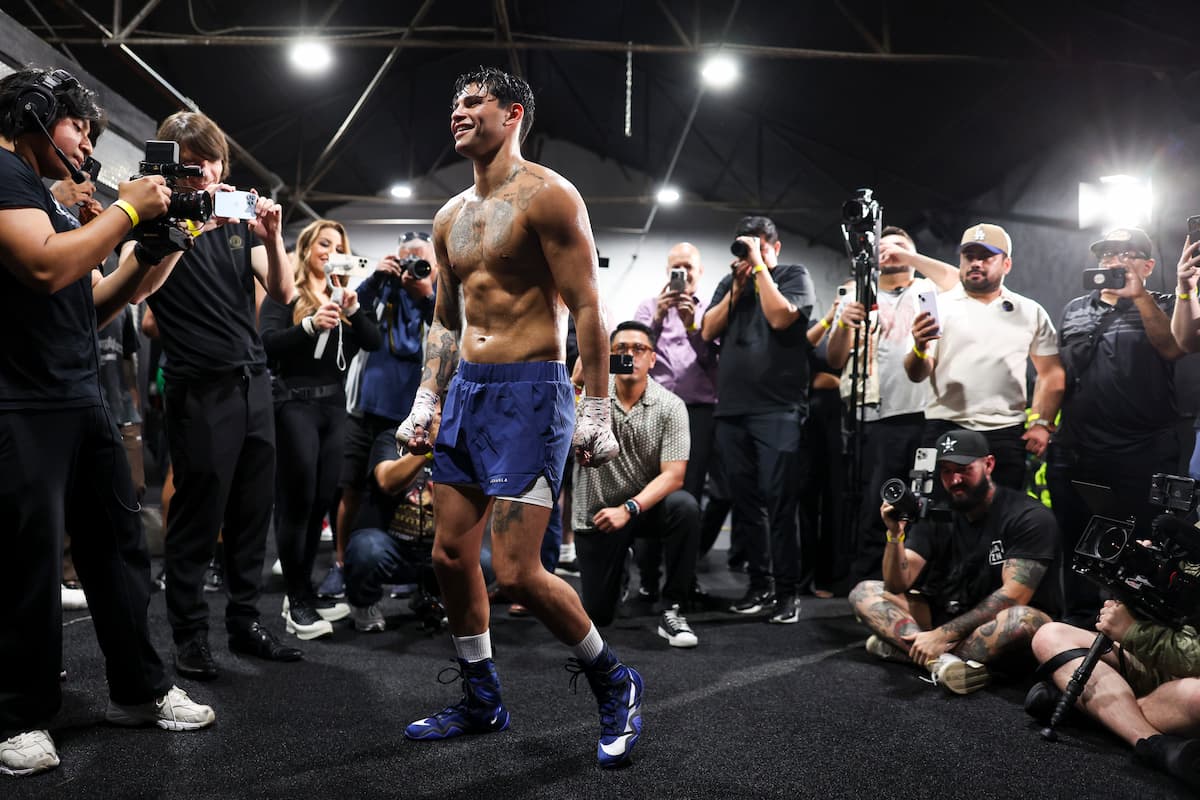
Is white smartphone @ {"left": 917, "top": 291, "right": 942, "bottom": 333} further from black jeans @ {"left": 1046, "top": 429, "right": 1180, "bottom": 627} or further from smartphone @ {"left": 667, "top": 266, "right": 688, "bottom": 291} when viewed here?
smartphone @ {"left": 667, "top": 266, "right": 688, "bottom": 291}

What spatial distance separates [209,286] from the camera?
2619 millimetres

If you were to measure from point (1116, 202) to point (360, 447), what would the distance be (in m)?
4.67

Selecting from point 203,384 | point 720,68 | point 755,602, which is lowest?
point 755,602

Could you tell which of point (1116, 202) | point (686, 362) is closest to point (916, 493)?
point (686, 362)

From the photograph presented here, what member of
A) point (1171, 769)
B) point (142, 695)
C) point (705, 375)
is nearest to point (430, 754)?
point (142, 695)

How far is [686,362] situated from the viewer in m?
4.31

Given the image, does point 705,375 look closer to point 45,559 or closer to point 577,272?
point 577,272

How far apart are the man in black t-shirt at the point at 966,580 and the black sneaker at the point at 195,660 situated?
2272mm

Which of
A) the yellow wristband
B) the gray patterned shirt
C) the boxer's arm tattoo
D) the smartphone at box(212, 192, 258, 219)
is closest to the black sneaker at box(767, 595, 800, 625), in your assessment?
the gray patterned shirt

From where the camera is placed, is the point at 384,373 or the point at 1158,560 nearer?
the point at 1158,560

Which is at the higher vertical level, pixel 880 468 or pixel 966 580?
pixel 880 468

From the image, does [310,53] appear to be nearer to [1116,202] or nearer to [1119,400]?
[1116,202]

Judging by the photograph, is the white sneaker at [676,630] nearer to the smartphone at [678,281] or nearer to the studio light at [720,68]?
the smartphone at [678,281]

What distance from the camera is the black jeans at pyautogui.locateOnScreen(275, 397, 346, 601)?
317 cm
